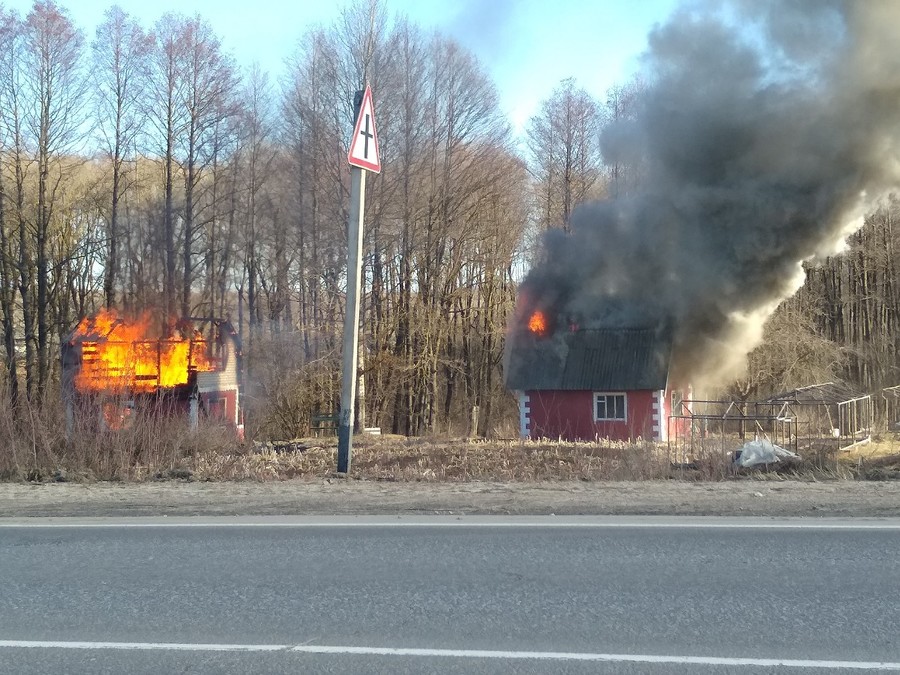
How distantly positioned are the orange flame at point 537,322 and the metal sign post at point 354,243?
56.1 ft

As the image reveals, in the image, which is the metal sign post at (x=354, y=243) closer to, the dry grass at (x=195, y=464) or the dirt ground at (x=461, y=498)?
the dry grass at (x=195, y=464)

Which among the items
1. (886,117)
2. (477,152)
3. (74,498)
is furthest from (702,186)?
(74,498)

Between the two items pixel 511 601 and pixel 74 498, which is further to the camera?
pixel 74 498

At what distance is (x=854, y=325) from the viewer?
44.5m

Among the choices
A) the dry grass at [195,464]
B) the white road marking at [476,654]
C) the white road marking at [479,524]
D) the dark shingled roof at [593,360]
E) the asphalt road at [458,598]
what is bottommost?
the white road marking at [476,654]

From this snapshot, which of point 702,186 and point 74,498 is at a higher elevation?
point 702,186

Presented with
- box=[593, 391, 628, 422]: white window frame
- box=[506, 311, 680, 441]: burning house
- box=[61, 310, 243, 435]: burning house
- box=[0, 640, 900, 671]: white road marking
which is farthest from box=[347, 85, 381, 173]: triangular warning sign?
box=[593, 391, 628, 422]: white window frame

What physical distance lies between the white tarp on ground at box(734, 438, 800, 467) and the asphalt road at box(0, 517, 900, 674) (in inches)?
253

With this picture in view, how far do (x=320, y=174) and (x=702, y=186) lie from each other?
14.4m

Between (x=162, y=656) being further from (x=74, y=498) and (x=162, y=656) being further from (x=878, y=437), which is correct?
(x=878, y=437)

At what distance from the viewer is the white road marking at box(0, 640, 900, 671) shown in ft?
15.1

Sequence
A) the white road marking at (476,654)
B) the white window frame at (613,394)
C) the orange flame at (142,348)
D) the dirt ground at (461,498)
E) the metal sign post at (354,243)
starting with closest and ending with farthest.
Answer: the white road marking at (476,654)
the dirt ground at (461,498)
the metal sign post at (354,243)
the orange flame at (142,348)
the white window frame at (613,394)

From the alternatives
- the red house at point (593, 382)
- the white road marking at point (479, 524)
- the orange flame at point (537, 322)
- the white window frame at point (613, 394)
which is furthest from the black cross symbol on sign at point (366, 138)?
the orange flame at point (537, 322)

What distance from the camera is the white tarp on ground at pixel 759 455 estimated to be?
1493 centimetres
